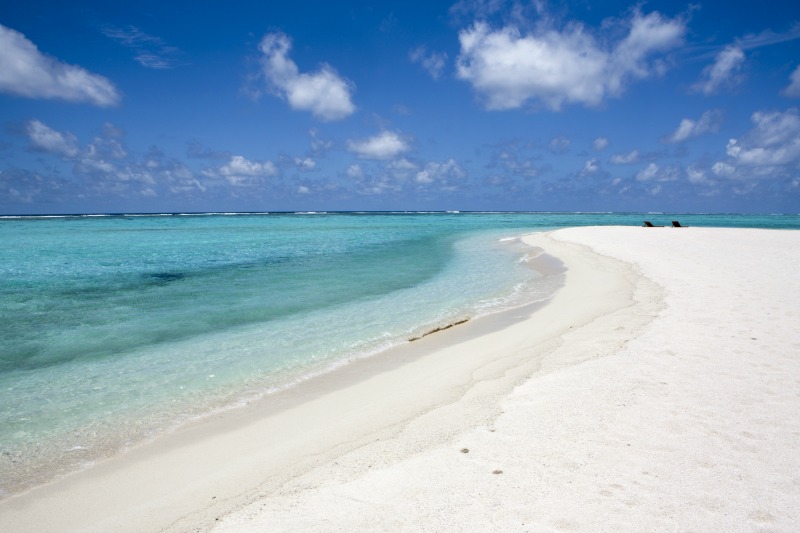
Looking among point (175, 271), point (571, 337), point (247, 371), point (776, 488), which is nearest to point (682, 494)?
point (776, 488)

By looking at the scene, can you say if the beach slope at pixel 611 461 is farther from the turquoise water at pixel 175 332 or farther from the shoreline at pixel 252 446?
the turquoise water at pixel 175 332

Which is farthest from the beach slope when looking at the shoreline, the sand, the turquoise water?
the turquoise water

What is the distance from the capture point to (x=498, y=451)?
4000 mm

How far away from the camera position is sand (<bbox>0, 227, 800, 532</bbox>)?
3225 millimetres

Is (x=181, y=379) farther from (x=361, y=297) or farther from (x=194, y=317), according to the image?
(x=361, y=297)

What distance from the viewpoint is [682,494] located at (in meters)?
3.31

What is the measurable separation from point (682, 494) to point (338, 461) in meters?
2.93

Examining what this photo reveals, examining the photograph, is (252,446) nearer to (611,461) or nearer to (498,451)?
(498,451)

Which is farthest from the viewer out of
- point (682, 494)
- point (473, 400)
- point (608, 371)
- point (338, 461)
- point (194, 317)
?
point (194, 317)

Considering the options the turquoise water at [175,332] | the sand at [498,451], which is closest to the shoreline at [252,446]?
the sand at [498,451]

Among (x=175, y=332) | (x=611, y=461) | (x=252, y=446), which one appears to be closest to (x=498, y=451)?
(x=611, y=461)

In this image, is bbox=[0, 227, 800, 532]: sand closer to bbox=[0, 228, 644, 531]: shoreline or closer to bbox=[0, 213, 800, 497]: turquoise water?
bbox=[0, 228, 644, 531]: shoreline

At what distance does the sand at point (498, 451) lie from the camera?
3.22 m

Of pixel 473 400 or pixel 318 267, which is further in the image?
pixel 318 267
